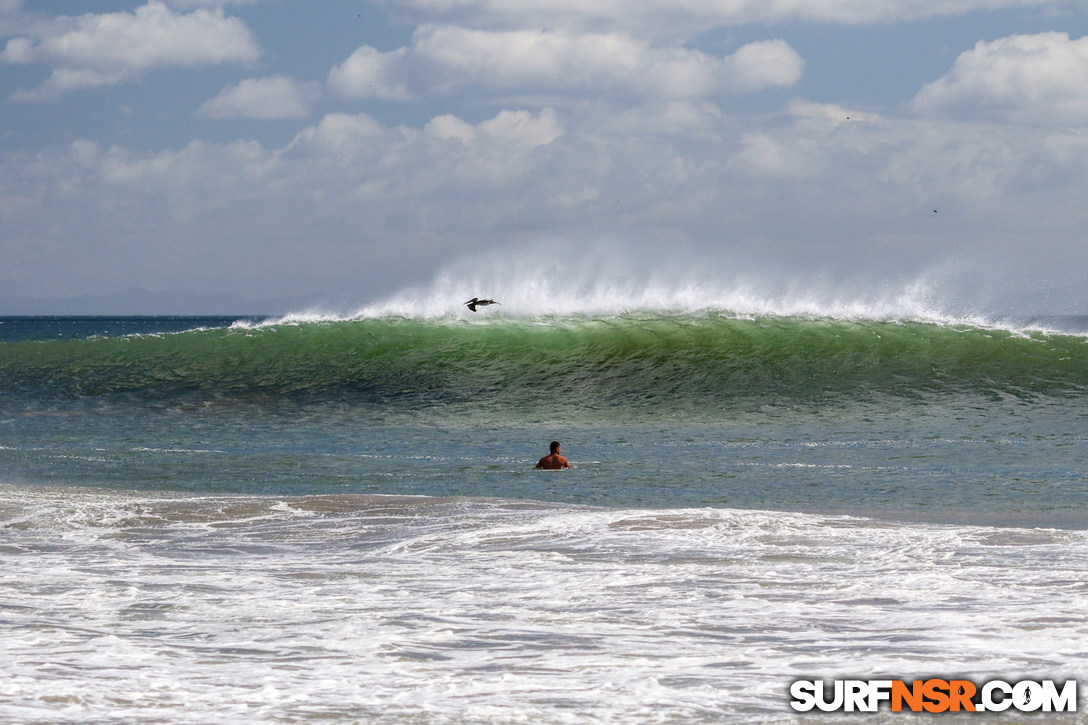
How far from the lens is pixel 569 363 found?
2155 centimetres

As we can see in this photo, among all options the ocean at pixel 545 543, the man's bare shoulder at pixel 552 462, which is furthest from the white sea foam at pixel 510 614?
the man's bare shoulder at pixel 552 462

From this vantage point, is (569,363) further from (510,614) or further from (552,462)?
(510,614)

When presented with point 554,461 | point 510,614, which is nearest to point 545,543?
point 510,614

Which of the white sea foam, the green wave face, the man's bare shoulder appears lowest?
the white sea foam

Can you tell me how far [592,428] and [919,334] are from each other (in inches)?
392

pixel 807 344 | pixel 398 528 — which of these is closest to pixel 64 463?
pixel 398 528

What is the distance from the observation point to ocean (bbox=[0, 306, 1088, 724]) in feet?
14.7

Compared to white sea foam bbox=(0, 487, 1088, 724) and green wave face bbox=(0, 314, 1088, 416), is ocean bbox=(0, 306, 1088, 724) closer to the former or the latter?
white sea foam bbox=(0, 487, 1088, 724)

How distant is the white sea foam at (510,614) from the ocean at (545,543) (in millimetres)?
23

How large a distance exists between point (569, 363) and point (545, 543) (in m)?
14.1

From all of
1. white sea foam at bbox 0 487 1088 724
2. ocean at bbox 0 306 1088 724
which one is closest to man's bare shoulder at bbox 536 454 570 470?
ocean at bbox 0 306 1088 724

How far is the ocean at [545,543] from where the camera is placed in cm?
447

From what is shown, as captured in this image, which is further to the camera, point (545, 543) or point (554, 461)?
point (554, 461)

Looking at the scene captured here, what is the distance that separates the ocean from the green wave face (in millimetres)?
158
